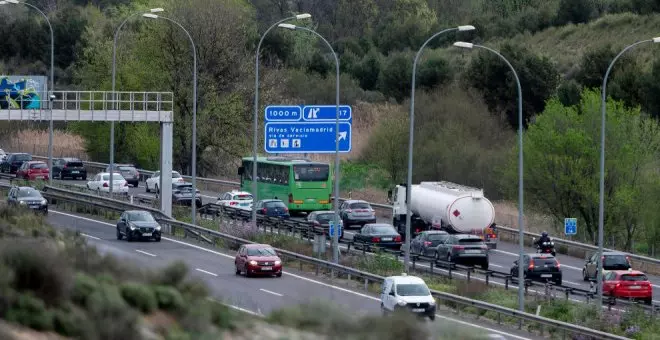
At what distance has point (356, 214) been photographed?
189ft

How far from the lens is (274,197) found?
62.7 m

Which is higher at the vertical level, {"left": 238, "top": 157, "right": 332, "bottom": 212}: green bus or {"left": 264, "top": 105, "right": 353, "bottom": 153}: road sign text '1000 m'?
{"left": 264, "top": 105, "right": 353, "bottom": 153}: road sign text '1000 m'

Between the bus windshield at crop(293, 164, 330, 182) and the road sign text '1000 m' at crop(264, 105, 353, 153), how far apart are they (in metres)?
6.25

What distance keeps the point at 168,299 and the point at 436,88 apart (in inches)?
2867

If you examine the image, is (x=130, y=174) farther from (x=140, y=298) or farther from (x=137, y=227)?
(x=140, y=298)

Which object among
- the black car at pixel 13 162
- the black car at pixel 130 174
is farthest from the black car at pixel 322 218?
the black car at pixel 13 162

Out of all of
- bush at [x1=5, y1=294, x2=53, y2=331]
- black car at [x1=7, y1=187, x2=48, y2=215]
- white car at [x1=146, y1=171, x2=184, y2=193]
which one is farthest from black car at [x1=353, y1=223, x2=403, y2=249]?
bush at [x1=5, y1=294, x2=53, y2=331]

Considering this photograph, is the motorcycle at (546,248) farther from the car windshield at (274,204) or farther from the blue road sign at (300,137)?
the car windshield at (274,204)

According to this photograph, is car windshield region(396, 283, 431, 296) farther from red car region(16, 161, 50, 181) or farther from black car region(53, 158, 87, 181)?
black car region(53, 158, 87, 181)

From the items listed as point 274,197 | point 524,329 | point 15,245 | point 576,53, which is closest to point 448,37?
point 576,53

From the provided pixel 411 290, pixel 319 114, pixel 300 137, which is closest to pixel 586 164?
pixel 319 114

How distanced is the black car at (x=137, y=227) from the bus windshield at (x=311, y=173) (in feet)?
42.9

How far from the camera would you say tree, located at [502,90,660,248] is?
56.4 metres

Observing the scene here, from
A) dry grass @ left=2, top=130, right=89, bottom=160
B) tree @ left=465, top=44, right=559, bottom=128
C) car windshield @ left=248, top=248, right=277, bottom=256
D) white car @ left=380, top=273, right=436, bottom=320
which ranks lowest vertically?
white car @ left=380, top=273, right=436, bottom=320
